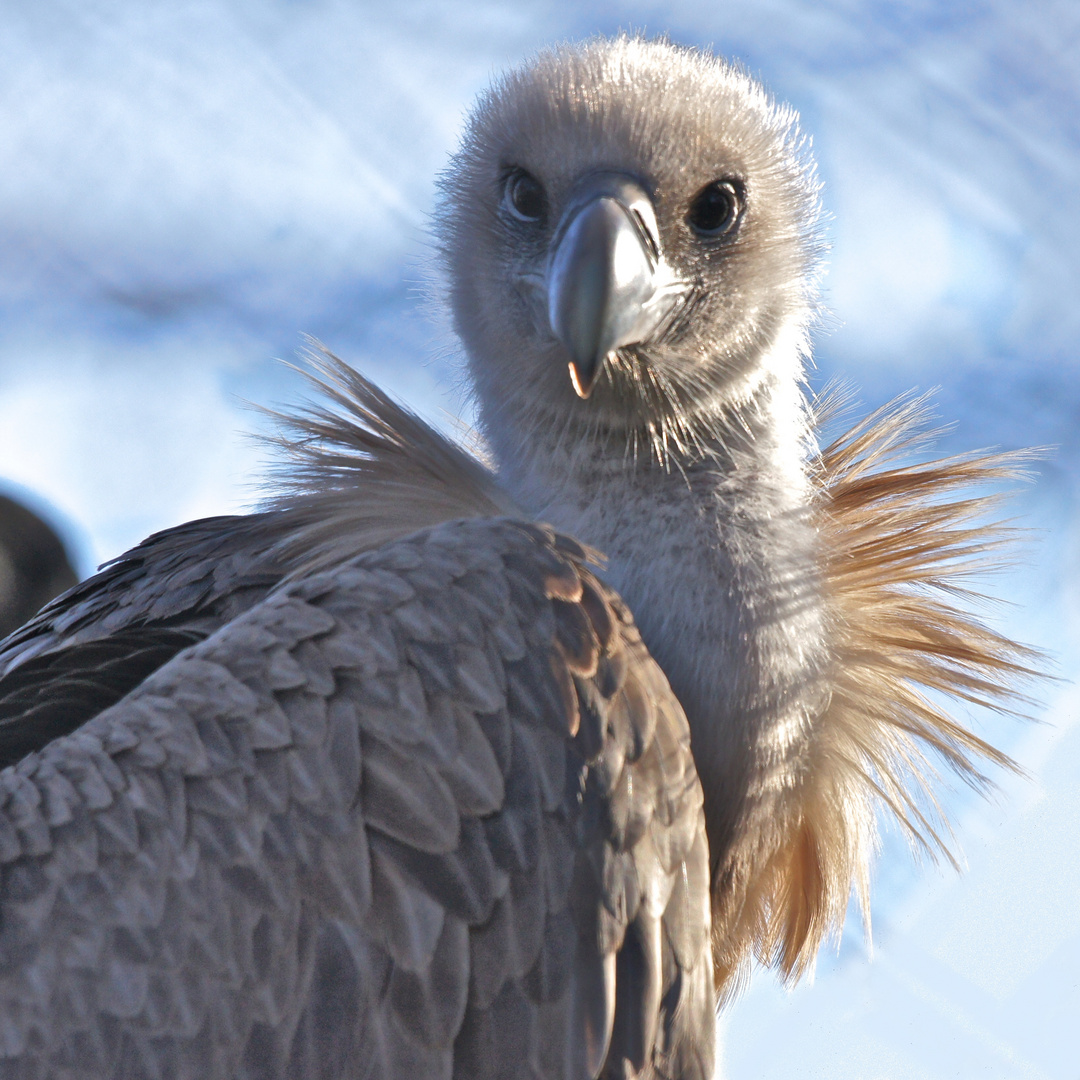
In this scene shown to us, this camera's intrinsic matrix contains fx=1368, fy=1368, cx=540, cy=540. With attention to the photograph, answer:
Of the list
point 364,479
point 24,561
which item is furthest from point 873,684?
point 24,561

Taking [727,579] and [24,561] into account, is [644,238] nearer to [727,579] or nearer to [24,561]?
[727,579]

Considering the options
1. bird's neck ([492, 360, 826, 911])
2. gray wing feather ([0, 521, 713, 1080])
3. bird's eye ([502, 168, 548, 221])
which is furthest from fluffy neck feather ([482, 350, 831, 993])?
bird's eye ([502, 168, 548, 221])

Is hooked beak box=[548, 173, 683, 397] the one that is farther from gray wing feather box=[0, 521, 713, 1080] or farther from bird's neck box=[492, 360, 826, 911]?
gray wing feather box=[0, 521, 713, 1080]

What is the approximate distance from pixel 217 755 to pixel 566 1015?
37 cm

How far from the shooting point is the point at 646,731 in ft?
4.00

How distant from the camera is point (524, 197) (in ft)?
5.37

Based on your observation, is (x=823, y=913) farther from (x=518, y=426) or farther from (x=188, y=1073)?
(x=188, y=1073)

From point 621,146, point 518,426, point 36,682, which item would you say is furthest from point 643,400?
point 36,682

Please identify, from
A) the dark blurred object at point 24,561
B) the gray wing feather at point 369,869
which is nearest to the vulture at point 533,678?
the gray wing feather at point 369,869

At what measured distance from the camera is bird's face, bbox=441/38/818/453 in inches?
59.9

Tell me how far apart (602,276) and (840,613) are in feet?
1.52

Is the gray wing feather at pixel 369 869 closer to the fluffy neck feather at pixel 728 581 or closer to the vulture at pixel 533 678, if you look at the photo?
the vulture at pixel 533 678

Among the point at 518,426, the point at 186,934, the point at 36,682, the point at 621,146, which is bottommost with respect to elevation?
the point at 186,934

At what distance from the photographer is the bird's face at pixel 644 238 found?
4.99 ft
